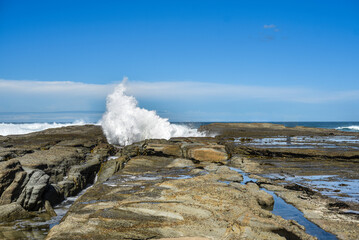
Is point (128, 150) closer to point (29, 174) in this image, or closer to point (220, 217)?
point (29, 174)

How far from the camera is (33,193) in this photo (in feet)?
31.1

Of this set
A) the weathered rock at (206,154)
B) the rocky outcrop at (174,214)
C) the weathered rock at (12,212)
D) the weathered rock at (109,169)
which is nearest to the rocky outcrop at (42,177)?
the weathered rock at (109,169)

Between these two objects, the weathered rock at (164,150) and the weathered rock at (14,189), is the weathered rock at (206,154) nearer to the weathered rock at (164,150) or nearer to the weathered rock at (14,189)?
the weathered rock at (164,150)

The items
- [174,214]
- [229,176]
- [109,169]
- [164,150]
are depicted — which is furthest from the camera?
[164,150]

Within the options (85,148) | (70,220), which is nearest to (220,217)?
(70,220)

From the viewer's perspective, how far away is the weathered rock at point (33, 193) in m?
9.31

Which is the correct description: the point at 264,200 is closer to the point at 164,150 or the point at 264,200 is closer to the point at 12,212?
the point at 12,212

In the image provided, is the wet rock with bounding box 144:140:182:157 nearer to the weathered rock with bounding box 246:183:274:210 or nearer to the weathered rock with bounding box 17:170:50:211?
the weathered rock with bounding box 17:170:50:211

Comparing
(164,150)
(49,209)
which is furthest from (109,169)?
(49,209)

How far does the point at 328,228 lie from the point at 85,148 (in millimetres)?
15645

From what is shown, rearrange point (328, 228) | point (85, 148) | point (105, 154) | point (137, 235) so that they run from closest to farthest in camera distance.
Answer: point (137, 235), point (328, 228), point (105, 154), point (85, 148)

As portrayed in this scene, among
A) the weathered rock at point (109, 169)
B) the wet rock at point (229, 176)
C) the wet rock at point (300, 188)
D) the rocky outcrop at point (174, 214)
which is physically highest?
the rocky outcrop at point (174, 214)

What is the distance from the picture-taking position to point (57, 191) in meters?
10.4

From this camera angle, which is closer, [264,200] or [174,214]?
[174,214]
